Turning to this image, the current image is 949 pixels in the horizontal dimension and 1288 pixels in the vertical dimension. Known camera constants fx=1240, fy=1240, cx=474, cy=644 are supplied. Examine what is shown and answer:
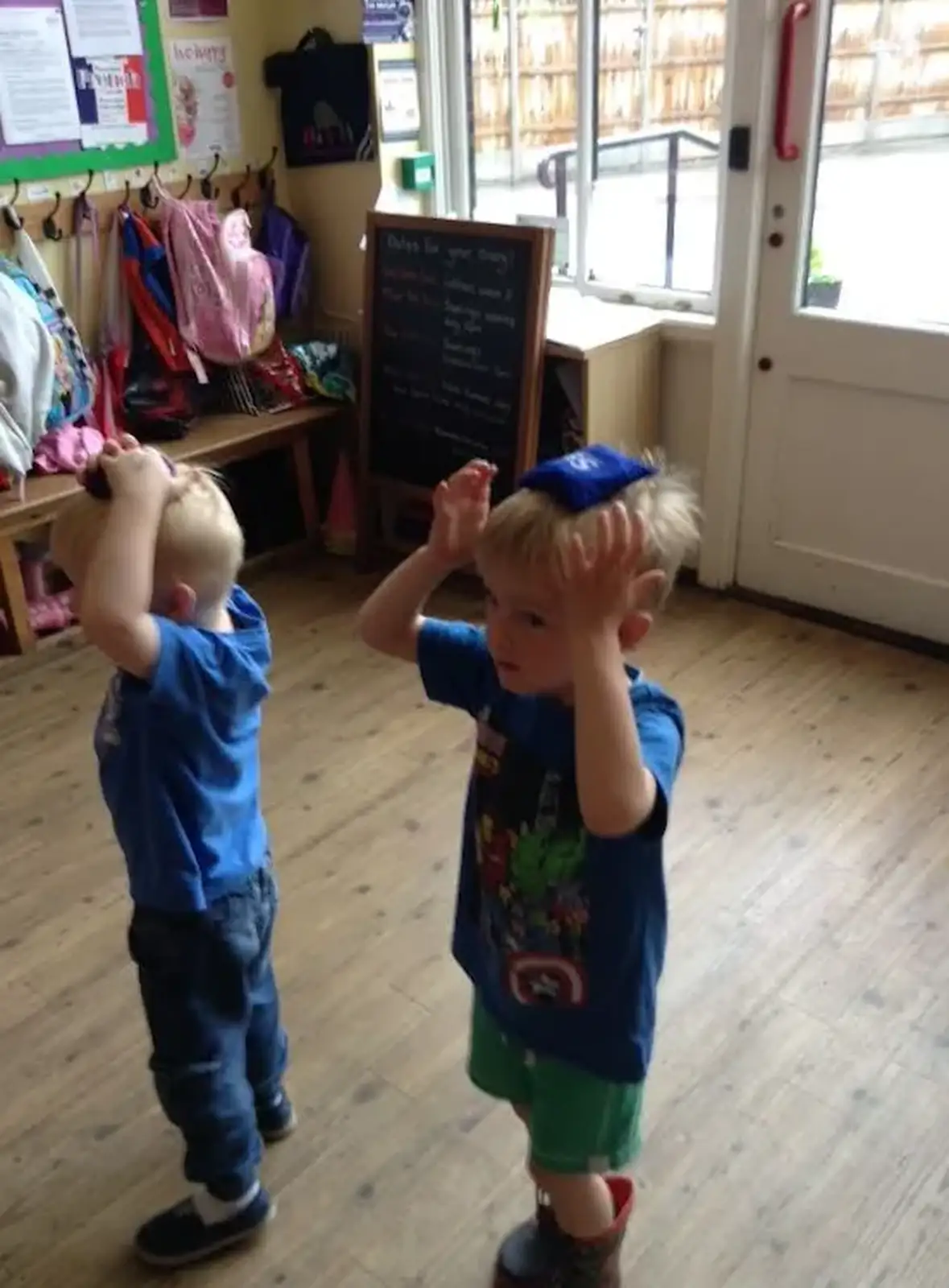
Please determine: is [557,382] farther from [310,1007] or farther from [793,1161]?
[793,1161]

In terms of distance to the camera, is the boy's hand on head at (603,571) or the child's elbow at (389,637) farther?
the child's elbow at (389,637)

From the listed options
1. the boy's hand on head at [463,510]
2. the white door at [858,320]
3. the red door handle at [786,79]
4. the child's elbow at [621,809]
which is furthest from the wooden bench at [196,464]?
the child's elbow at [621,809]

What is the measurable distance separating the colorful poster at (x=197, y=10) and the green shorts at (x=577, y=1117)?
317 centimetres

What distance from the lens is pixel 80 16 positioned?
3285 mm

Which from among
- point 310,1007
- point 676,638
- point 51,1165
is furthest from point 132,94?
point 51,1165

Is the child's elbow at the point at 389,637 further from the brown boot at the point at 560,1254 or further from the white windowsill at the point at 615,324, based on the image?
the white windowsill at the point at 615,324

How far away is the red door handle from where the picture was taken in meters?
2.91

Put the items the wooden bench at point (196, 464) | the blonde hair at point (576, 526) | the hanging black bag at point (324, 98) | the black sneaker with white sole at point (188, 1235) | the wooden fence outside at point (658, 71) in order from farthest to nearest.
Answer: the hanging black bag at point (324, 98) < the wooden bench at point (196, 464) < the wooden fence outside at point (658, 71) < the black sneaker with white sole at point (188, 1235) < the blonde hair at point (576, 526)

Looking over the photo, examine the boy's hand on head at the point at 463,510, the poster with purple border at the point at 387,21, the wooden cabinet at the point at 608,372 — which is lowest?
the wooden cabinet at the point at 608,372

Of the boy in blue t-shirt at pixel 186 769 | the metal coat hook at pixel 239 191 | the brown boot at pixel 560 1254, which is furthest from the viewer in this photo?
the metal coat hook at pixel 239 191

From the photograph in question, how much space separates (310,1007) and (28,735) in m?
1.24

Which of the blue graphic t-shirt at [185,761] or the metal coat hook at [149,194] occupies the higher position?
the metal coat hook at [149,194]

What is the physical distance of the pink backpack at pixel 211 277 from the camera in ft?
11.5

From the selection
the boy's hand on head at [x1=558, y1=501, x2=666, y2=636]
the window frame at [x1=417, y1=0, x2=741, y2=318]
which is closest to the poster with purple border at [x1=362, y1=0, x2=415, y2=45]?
the window frame at [x1=417, y1=0, x2=741, y2=318]
